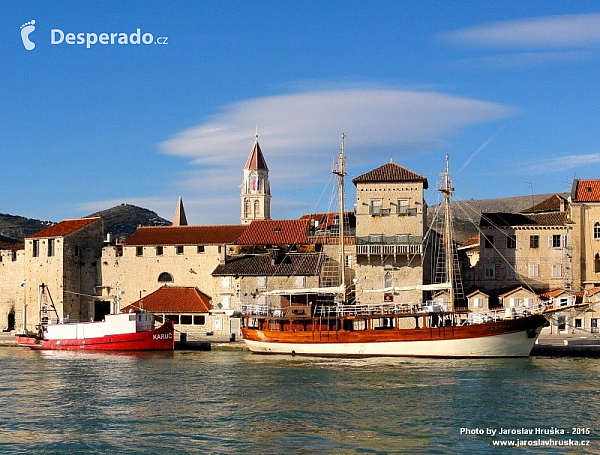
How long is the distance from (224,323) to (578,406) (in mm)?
34036

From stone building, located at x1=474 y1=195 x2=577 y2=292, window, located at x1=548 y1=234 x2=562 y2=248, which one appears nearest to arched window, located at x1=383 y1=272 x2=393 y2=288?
stone building, located at x1=474 y1=195 x2=577 y2=292

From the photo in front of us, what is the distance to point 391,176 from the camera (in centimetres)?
6156

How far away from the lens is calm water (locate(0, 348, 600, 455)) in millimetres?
28469

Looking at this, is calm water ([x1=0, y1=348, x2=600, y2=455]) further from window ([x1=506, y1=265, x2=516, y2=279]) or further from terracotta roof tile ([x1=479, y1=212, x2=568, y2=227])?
terracotta roof tile ([x1=479, y1=212, x2=568, y2=227])

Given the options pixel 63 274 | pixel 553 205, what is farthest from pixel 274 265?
pixel 553 205

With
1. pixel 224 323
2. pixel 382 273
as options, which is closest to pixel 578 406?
pixel 382 273

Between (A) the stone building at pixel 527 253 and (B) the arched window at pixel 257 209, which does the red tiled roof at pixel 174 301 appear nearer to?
(A) the stone building at pixel 527 253

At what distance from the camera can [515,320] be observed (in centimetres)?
5003

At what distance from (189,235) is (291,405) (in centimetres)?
3691

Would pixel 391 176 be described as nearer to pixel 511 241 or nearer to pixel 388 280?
pixel 388 280

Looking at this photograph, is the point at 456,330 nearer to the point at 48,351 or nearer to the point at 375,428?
the point at 375,428

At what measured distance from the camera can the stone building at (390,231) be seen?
200 feet

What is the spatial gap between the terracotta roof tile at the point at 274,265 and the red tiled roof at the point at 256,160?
165 ft

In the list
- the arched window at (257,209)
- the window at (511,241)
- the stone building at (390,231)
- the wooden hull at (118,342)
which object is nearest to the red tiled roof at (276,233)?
the stone building at (390,231)
